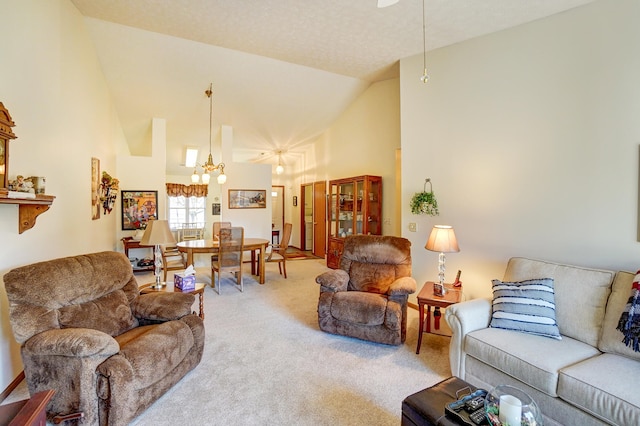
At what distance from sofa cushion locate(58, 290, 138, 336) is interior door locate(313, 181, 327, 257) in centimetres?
516

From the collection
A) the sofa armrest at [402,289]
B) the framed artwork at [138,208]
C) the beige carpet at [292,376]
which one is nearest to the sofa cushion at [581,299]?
the beige carpet at [292,376]

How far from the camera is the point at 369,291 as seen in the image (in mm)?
3535

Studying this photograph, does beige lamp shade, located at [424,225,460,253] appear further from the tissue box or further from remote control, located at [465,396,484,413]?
the tissue box

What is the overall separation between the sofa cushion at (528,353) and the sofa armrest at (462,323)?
0.06 meters

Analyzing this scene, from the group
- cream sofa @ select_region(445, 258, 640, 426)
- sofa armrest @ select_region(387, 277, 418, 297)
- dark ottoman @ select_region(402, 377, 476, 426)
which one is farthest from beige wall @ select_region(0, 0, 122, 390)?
cream sofa @ select_region(445, 258, 640, 426)

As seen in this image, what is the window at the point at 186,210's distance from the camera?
31.3 feet

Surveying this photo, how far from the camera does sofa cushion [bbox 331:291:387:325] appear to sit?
300cm

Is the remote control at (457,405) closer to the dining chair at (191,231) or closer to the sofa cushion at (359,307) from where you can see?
the sofa cushion at (359,307)

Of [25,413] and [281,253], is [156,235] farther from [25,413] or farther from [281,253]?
[281,253]

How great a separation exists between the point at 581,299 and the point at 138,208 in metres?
6.90

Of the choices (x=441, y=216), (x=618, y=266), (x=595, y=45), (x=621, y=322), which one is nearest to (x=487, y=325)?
(x=621, y=322)

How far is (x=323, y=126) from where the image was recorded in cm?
721

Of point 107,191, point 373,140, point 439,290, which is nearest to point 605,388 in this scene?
point 439,290

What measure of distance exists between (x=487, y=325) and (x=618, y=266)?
1.20m
